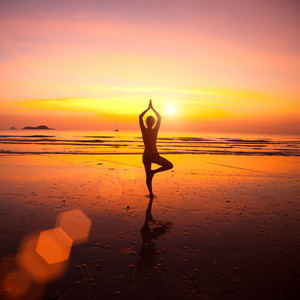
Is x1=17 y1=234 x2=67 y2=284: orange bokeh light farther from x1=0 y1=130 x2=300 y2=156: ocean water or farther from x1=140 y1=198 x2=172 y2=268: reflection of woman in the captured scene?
x1=0 y1=130 x2=300 y2=156: ocean water

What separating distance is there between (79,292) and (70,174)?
30.9ft

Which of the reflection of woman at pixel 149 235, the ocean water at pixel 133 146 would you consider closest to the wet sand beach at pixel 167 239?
the reflection of woman at pixel 149 235

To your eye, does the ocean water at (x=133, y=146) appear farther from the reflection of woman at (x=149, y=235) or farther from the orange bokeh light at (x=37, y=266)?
the orange bokeh light at (x=37, y=266)

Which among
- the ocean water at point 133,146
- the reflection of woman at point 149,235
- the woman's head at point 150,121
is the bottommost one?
the ocean water at point 133,146

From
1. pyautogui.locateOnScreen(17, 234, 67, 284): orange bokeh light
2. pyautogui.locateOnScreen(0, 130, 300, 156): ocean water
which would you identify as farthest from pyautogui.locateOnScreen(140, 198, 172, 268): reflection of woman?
pyautogui.locateOnScreen(0, 130, 300, 156): ocean water

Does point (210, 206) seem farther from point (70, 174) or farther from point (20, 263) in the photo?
point (70, 174)

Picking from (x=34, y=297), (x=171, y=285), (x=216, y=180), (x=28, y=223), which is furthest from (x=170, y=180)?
(x=34, y=297)

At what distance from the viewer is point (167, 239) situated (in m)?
4.72

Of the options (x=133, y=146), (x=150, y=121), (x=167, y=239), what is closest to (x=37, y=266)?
(x=167, y=239)

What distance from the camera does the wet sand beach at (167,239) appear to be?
10.6 ft

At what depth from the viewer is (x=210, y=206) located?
6.94 m

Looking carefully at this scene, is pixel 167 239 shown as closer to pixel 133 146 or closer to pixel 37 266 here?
pixel 37 266

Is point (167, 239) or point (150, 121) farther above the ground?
point (150, 121)

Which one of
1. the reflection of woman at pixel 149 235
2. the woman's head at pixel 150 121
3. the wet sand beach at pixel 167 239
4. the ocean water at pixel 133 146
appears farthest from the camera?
the ocean water at pixel 133 146
